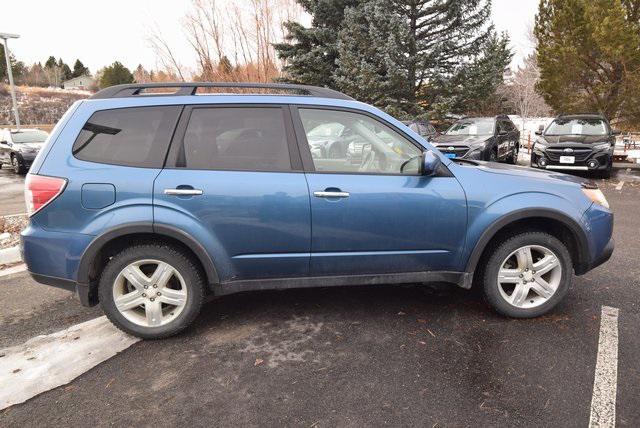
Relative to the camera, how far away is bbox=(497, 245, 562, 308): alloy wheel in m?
3.40

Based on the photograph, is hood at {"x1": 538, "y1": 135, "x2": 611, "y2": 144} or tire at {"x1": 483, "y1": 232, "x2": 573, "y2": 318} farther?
hood at {"x1": 538, "y1": 135, "x2": 611, "y2": 144}

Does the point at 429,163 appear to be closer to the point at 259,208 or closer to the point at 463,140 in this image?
the point at 259,208

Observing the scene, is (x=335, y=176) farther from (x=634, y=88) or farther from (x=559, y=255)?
(x=634, y=88)

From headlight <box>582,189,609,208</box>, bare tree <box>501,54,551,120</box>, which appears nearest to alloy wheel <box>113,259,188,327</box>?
headlight <box>582,189,609,208</box>

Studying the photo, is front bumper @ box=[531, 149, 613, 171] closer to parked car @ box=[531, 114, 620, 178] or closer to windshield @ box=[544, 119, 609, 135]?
parked car @ box=[531, 114, 620, 178]

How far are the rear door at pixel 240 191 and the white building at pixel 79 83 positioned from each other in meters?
113

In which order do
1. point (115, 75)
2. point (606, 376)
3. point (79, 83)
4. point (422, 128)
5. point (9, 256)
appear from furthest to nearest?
point (79, 83) → point (115, 75) → point (422, 128) → point (9, 256) → point (606, 376)

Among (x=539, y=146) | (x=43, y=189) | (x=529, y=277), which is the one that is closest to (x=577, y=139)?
(x=539, y=146)

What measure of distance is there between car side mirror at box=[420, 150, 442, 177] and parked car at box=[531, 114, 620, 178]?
9.57 m

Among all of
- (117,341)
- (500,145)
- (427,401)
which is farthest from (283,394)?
(500,145)

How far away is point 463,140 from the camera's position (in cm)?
1150

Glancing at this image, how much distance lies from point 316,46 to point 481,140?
37.5ft

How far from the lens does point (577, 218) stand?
334 centimetres

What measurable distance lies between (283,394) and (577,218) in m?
2.48
